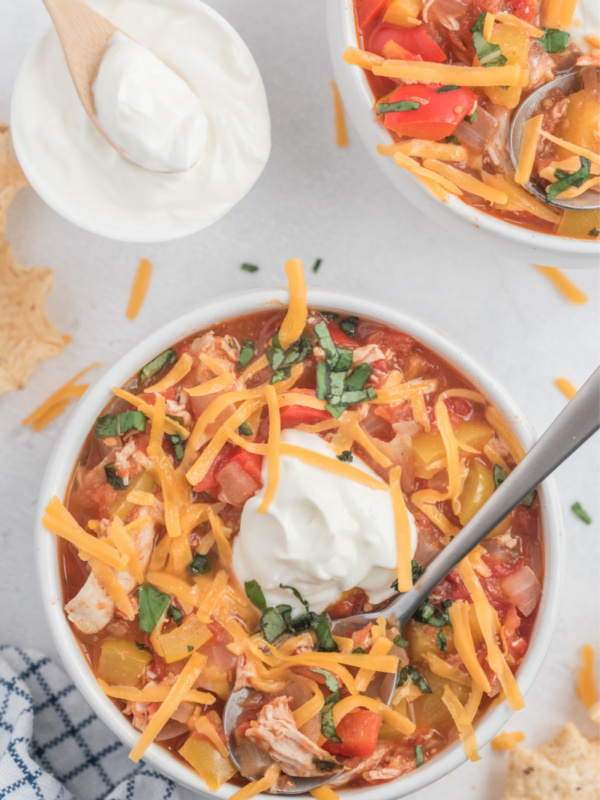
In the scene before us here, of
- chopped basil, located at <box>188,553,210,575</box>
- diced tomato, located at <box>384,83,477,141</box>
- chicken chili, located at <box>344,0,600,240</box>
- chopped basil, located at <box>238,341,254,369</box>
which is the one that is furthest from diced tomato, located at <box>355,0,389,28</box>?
chopped basil, located at <box>188,553,210,575</box>

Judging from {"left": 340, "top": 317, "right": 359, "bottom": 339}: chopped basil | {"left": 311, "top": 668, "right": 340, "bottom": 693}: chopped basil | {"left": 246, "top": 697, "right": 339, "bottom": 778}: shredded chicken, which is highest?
{"left": 340, "top": 317, "right": 359, "bottom": 339}: chopped basil

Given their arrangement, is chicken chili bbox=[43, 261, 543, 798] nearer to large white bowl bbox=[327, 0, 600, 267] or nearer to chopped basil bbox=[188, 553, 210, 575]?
chopped basil bbox=[188, 553, 210, 575]

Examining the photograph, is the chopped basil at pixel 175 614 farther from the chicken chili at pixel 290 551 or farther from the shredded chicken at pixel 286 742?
the shredded chicken at pixel 286 742

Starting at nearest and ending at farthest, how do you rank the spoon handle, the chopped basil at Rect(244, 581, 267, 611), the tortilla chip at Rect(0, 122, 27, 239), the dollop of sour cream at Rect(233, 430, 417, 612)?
the spoon handle, the dollop of sour cream at Rect(233, 430, 417, 612), the chopped basil at Rect(244, 581, 267, 611), the tortilla chip at Rect(0, 122, 27, 239)

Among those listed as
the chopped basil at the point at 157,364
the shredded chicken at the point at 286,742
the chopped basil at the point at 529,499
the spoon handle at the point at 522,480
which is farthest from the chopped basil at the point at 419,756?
the chopped basil at the point at 157,364

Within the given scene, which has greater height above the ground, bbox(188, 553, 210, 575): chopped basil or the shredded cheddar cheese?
the shredded cheddar cheese

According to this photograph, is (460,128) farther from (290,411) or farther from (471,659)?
(471,659)

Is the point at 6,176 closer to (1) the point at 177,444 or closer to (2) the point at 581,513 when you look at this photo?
(1) the point at 177,444

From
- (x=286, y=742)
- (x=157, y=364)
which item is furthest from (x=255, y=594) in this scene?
(x=157, y=364)
